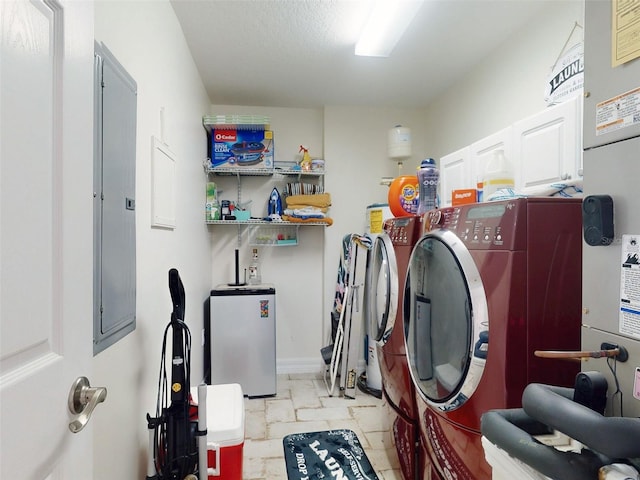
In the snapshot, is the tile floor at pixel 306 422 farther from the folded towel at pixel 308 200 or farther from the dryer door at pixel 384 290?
the folded towel at pixel 308 200

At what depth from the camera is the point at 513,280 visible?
1.03 meters

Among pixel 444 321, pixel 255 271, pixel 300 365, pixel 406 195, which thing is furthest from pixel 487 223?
pixel 300 365

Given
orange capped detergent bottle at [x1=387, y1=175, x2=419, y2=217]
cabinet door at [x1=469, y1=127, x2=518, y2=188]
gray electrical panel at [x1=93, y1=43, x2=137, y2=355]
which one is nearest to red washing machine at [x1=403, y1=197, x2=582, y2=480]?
cabinet door at [x1=469, y1=127, x2=518, y2=188]

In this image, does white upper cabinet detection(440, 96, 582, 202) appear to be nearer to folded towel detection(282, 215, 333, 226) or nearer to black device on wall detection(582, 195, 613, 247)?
black device on wall detection(582, 195, 613, 247)

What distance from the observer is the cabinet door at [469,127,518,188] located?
5.94ft

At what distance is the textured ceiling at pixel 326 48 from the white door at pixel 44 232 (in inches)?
63.3

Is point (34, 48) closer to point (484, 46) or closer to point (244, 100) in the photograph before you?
point (484, 46)

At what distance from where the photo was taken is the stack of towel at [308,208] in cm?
323

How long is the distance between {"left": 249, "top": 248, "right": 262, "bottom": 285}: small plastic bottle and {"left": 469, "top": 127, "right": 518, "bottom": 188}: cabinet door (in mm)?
2131

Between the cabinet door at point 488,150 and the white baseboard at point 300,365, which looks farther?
the white baseboard at point 300,365

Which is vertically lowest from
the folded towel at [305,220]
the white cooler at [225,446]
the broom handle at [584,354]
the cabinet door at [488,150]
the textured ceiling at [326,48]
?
the white cooler at [225,446]

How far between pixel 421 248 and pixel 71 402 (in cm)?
131

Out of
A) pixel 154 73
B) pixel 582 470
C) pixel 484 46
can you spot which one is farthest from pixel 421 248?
pixel 484 46

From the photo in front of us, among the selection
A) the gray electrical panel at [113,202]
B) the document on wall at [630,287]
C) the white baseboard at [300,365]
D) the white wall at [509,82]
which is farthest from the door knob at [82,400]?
the white baseboard at [300,365]
